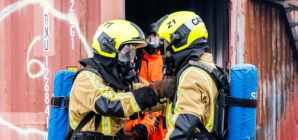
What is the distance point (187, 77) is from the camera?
3.48m

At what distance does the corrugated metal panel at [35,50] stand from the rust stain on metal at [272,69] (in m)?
2.55

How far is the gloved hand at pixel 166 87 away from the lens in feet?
11.9

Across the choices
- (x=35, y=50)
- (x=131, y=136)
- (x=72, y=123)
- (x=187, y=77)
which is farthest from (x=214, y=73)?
(x=35, y=50)

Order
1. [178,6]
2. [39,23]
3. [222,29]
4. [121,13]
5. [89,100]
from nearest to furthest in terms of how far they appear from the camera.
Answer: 1. [89,100]
2. [121,13]
3. [39,23]
4. [222,29]
5. [178,6]

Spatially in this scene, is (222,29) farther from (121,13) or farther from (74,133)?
(74,133)

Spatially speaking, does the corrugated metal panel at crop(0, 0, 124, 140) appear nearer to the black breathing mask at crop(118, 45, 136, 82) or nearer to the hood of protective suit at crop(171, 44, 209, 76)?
the black breathing mask at crop(118, 45, 136, 82)

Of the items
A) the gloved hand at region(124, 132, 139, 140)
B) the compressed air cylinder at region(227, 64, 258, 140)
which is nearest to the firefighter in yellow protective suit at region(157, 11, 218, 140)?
the compressed air cylinder at region(227, 64, 258, 140)

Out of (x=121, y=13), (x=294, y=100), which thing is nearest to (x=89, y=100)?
(x=121, y=13)

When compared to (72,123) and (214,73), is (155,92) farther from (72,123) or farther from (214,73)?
(72,123)

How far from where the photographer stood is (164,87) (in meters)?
3.65

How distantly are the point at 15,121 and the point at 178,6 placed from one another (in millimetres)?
2860

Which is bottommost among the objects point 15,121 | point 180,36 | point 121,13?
point 15,121

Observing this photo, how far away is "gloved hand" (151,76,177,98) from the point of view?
362cm

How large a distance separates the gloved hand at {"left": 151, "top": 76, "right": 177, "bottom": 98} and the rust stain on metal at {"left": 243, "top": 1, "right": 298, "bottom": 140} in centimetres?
322
